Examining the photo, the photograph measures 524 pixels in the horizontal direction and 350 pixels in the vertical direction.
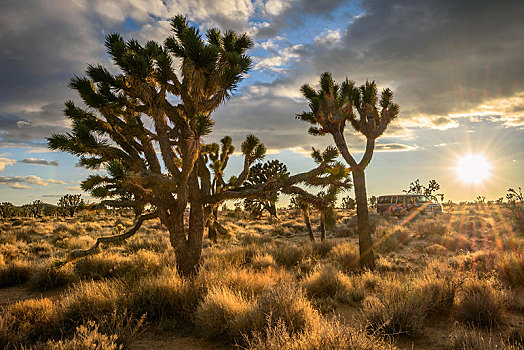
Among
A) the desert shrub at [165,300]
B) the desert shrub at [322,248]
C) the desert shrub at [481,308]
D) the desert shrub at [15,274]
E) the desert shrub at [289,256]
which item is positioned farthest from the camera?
the desert shrub at [322,248]

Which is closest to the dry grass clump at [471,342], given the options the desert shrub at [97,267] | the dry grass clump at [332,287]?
the dry grass clump at [332,287]

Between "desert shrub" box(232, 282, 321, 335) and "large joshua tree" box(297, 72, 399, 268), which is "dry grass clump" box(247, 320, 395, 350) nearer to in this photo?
"desert shrub" box(232, 282, 321, 335)

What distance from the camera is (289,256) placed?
12336mm

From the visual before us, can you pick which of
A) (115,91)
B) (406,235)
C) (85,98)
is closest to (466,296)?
(115,91)

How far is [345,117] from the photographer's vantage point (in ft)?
38.5

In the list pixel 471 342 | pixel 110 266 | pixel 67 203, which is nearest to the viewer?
pixel 471 342

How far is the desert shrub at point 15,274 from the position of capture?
31.8 feet

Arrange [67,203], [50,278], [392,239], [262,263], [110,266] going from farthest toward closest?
[67,203] < [392,239] < [262,263] < [110,266] < [50,278]

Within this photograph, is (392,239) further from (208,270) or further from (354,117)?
(208,270)

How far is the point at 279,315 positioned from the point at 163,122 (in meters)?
6.07

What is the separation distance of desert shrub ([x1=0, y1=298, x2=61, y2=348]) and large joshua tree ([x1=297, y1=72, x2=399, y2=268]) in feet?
32.0

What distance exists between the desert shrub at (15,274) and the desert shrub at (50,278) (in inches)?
34.2

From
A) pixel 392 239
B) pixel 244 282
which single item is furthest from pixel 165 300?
pixel 392 239

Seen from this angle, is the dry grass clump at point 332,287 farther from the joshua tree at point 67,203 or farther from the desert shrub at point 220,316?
the joshua tree at point 67,203
